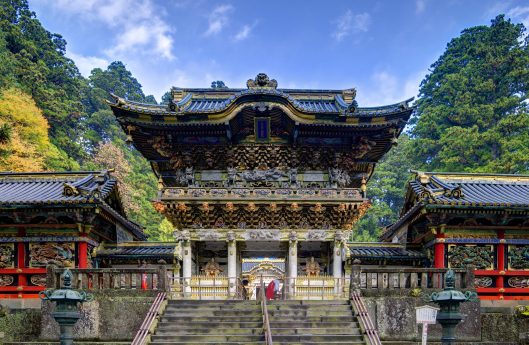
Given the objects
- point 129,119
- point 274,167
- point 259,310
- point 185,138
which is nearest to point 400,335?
point 259,310

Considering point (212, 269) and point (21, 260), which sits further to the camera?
point (212, 269)

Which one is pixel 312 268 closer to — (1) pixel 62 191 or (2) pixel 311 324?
(2) pixel 311 324

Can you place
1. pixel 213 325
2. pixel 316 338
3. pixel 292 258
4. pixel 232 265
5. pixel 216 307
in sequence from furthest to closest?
pixel 292 258 < pixel 232 265 < pixel 216 307 < pixel 213 325 < pixel 316 338

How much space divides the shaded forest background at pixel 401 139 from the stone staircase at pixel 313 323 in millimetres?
21336

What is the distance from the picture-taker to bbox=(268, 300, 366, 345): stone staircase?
1402 centimetres

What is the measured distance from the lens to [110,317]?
15664mm

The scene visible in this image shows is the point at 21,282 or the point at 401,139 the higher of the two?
the point at 401,139

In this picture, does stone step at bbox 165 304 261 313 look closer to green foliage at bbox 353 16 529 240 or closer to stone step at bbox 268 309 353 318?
stone step at bbox 268 309 353 318

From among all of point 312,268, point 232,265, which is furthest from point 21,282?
point 312,268

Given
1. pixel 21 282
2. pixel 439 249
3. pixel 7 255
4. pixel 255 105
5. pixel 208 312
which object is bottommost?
pixel 208 312

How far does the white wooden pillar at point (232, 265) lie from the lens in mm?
19812

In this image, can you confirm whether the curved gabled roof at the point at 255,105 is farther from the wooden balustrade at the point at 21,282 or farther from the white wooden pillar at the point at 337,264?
the wooden balustrade at the point at 21,282

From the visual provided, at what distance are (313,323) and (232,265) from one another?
6.45 meters

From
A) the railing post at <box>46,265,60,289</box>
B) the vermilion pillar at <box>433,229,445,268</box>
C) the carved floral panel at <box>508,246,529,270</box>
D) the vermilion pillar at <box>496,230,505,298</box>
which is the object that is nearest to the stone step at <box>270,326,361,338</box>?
the vermilion pillar at <box>433,229,445,268</box>
